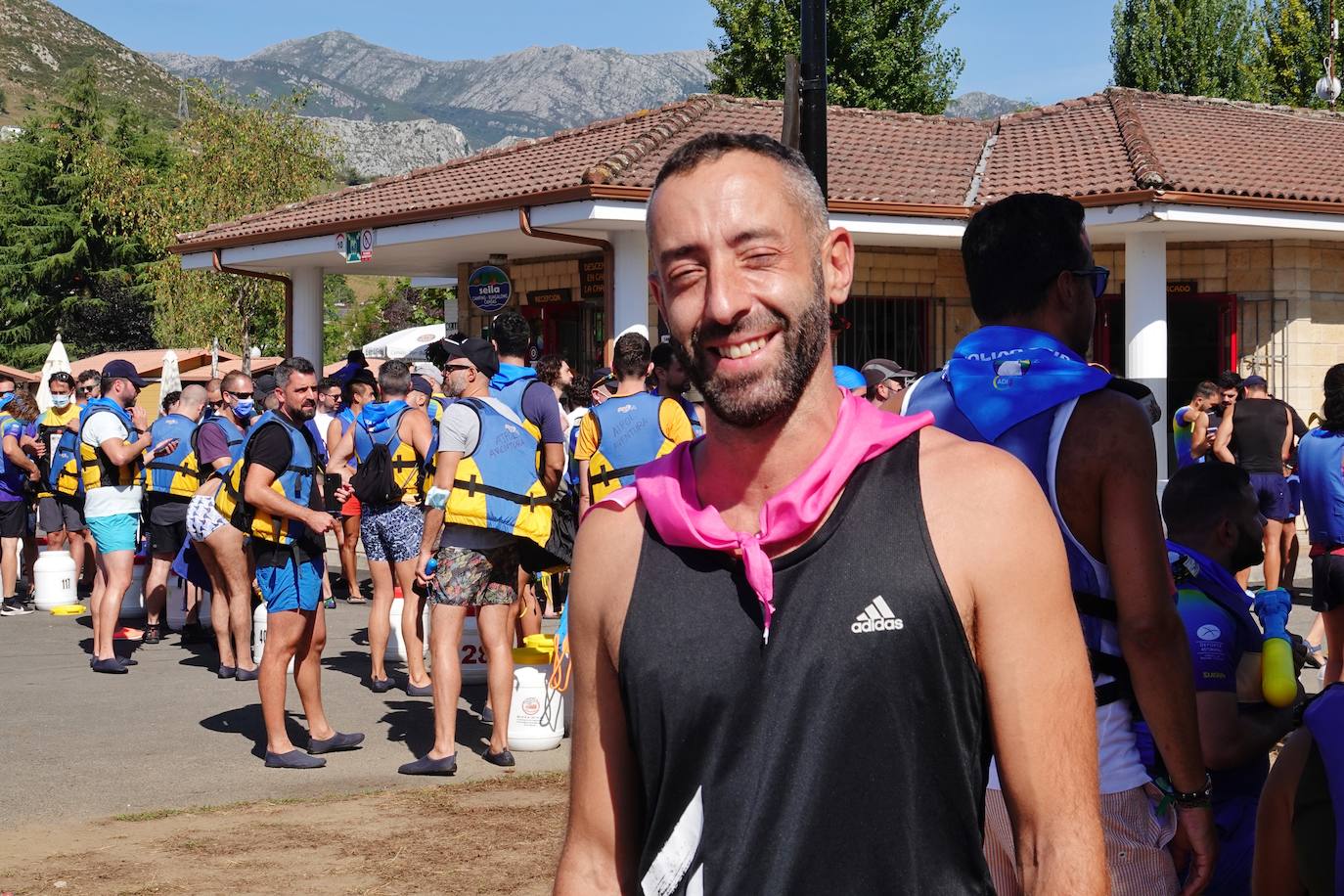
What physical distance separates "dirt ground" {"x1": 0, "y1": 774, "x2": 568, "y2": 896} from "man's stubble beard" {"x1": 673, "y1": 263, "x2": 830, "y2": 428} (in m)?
4.36

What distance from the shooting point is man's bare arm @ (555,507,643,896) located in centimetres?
195

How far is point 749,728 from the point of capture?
1812 millimetres

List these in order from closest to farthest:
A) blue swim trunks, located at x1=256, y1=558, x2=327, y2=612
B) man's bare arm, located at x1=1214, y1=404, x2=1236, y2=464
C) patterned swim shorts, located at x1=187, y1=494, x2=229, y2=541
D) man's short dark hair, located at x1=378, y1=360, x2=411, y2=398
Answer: blue swim trunks, located at x1=256, y1=558, x2=327, y2=612 → patterned swim shorts, located at x1=187, y1=494, x2=229, y2=541 → man's short dark hair, located at x1=378, y1=360, x2=411, y2=398 → man's bare arm, located at x1=1214, y1=404, x2=1236, y2=464

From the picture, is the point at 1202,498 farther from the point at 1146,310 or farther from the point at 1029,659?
the point at 1146,310

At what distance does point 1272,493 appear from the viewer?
11.8m

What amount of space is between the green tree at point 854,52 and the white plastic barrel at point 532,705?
90.9 ft

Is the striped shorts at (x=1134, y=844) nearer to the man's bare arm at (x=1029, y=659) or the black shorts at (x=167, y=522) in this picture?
the man's bare arm at (x=1029, y=659)

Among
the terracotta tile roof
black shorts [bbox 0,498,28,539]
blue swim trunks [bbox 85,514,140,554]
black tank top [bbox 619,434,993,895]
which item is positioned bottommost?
black shorts [bbox 0,498,28,539]

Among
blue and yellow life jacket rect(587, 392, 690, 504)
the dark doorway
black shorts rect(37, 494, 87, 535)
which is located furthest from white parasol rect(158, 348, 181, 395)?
blue and yellow life jacket rect(587, 392, 690, 504)

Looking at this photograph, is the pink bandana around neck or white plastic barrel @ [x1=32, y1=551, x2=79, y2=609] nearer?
the pink bandana around neck

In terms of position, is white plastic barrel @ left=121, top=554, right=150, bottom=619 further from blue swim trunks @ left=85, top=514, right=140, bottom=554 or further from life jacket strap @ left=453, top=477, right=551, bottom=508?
life jacket strap @ left=453, top=477, right=551, bottom=508

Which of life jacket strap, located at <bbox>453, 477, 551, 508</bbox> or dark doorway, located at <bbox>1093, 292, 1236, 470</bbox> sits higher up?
dark doorway, located at <bbox>1093, 292, 1236, 470</bbox>

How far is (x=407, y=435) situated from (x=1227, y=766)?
22.9ft

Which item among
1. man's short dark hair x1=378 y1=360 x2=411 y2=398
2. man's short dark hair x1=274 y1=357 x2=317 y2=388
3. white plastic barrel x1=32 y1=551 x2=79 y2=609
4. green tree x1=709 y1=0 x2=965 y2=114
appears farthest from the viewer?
green tree x1=709 y1=0 x2=965 y2=114
